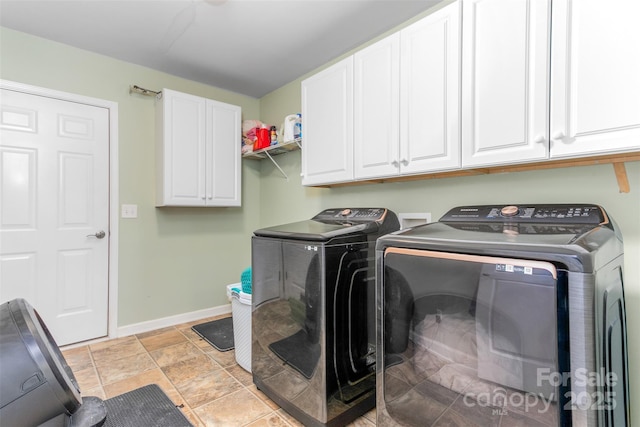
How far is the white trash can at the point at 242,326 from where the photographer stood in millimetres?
2121

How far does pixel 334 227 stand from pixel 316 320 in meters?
0.53

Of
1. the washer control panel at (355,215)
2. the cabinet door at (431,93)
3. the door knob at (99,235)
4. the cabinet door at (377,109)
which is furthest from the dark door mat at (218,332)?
the cabinet door at (431,93)

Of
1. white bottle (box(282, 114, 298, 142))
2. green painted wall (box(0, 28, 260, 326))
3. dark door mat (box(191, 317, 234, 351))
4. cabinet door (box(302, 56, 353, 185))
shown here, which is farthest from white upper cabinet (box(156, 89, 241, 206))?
dark door mat (box(191, 317, 234, 351))

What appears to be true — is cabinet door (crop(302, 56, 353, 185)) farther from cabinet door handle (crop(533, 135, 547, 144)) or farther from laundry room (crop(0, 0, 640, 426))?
cabinet door handle (crop(533, 135, 547, 144))

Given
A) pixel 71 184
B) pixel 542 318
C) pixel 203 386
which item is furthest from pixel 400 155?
pixel 71 184

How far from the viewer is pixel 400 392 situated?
1265 millimetres

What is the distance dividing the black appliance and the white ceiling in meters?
1.95

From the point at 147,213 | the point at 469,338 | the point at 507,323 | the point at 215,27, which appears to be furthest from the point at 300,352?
the point at 215,27

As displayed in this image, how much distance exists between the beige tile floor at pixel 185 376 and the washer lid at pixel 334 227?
38.2 inches

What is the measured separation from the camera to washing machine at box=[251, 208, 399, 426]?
60.1 inches

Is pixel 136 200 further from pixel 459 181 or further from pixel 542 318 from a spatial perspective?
pixel 542 318

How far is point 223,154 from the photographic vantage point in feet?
10.0

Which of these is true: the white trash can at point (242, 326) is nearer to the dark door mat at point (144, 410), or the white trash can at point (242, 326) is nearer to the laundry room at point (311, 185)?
the laundry room at point (311, 185)

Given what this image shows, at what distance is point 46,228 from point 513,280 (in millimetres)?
3098
